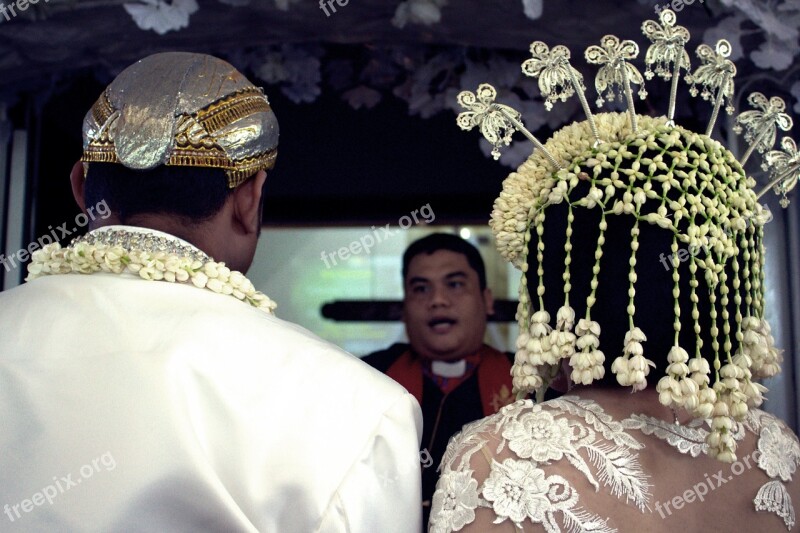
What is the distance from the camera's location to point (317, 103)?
370cm

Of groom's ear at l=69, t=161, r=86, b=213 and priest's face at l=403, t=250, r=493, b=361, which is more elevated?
groom's ear at l=69, t=161, r=86, b=213

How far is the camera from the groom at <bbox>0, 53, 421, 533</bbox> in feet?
4.23

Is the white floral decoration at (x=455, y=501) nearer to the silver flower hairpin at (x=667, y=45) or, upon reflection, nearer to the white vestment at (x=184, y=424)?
the white vestment at (x=184, y=424)

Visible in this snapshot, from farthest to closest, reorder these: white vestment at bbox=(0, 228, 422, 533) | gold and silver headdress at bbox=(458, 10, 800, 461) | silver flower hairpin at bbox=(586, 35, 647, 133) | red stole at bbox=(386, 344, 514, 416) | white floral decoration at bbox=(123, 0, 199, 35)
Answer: red stole at bbox=(386, 344, 514, 416)
white floral decoration at bbox=(123, 0, 199, 35)
silver flower hairpin at bbox=(586, 35, 647, 133)
gold and silver headdress at bbox=(458, 10, 800, 461)
white vestment at bbox=(0, 228, 422, 533)

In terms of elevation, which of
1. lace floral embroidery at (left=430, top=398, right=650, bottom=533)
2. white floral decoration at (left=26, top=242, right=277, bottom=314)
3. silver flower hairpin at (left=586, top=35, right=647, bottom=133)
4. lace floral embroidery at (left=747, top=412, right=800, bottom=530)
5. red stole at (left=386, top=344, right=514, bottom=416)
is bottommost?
red stole at (left=386, top=344, right=514, bottom=416)

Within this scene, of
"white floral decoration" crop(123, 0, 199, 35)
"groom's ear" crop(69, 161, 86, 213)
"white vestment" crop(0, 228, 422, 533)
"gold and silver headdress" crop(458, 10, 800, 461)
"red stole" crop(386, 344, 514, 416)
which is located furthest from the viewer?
"red stole" crop(386, 344, 514, 416)

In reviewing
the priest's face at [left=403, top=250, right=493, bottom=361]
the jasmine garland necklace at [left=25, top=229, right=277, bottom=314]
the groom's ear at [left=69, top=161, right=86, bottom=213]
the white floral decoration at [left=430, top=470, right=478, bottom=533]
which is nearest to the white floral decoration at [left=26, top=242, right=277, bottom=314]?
the jasmine garland necklace at [left=25, top=229, right=277, bottom=314]

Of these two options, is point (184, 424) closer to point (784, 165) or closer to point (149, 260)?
point (149, 260)

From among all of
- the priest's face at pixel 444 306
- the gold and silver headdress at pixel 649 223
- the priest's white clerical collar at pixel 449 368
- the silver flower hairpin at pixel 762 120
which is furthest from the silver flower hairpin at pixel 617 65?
the priest's white clerical collar at pixel 449 368

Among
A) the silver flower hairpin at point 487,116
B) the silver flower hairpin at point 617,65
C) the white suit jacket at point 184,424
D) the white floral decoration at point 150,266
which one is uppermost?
the silver flower hairpin at point 617,65

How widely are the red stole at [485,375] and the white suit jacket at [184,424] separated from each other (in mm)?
1850

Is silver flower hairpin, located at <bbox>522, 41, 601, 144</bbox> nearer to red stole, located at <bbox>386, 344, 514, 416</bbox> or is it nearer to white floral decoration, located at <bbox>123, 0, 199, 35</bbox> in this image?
white floral decoration, located at <bbox>123, 0, 199, 35</bbox>

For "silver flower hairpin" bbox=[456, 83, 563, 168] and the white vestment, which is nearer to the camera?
the white vestment

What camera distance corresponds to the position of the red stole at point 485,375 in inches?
129
